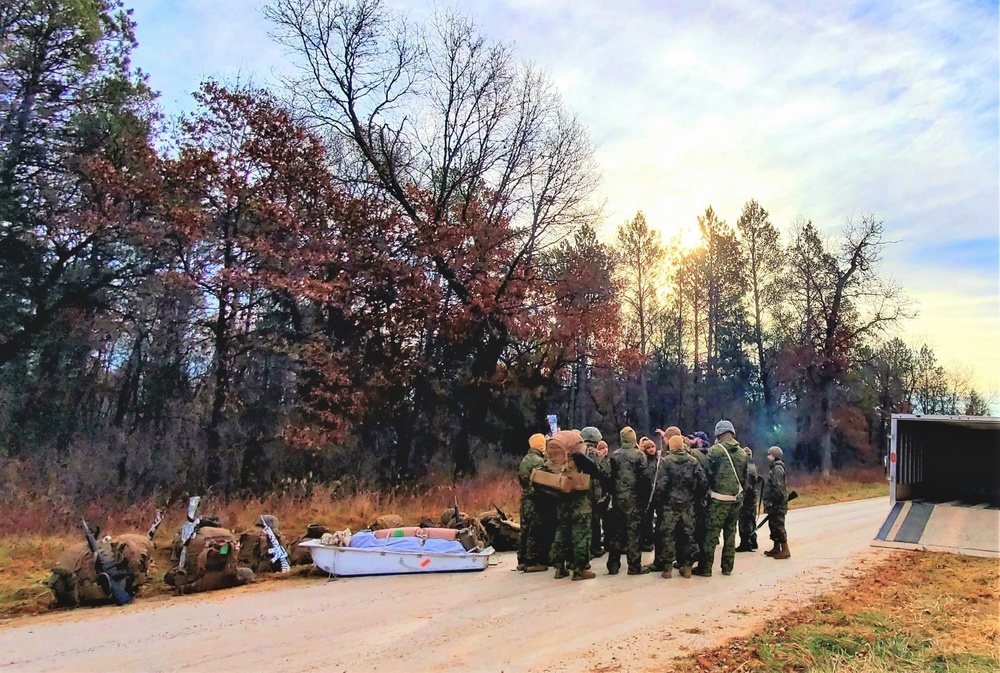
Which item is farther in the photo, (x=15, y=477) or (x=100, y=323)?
(x=100, y=323)

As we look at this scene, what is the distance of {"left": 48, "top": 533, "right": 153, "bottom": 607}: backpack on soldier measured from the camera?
8398mm

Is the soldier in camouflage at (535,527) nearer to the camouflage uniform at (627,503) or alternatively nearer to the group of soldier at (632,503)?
the group of soldier at (632,503)

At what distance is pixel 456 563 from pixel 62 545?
665cm

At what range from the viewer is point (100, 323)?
19.4 m

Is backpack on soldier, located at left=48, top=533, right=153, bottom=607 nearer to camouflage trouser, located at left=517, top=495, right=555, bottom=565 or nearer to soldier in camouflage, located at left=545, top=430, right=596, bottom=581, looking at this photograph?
camouflage trouser, located at left=517, top=495, right=555, bottom=565

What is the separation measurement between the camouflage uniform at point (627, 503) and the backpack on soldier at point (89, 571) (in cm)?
652

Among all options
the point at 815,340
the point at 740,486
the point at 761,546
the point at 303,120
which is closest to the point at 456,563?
the point at 740,486

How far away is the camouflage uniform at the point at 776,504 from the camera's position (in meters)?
10.9

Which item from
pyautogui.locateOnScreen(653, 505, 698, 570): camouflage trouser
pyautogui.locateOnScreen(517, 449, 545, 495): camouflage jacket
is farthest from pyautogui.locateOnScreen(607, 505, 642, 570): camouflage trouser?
pyautogui.locateOnScreen(517, 449, 545, 495): camouflage jacket

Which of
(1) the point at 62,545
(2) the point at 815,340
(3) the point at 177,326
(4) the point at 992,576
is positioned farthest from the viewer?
(2) the point at 815,340

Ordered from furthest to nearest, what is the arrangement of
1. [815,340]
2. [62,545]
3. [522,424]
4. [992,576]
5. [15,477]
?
[815,340] → [522,424] → [15,477] → [62,545] → [992,576]

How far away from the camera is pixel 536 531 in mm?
10211

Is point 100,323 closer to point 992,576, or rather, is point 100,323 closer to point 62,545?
point 62,545

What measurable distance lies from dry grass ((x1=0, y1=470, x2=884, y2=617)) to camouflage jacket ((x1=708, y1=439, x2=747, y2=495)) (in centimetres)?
647
